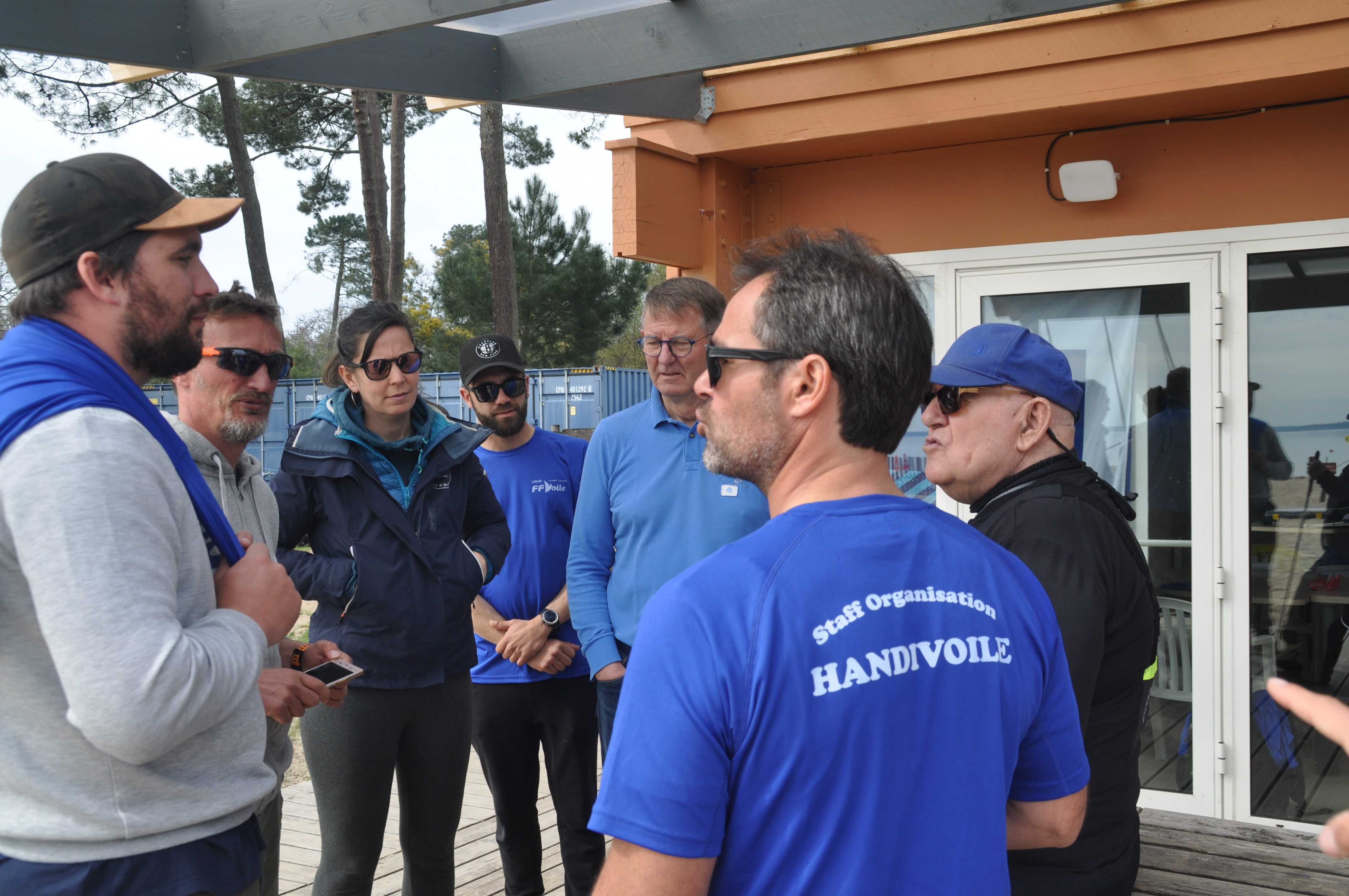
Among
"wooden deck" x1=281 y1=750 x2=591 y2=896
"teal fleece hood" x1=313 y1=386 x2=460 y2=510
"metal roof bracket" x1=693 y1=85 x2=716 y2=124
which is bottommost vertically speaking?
"wooden deck" x1=281 y1=750 x2=591 y2=896

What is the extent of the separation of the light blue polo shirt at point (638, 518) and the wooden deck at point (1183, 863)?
1.24 metres

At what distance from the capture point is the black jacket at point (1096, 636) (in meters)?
1.79

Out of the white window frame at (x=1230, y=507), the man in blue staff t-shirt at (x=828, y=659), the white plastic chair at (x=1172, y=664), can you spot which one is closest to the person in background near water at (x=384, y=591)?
the man in blue staff t-shirt at (x=828, y=659)

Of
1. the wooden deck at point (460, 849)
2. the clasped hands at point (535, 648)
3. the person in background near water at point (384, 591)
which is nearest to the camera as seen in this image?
the person in background near water at point (384, 591)

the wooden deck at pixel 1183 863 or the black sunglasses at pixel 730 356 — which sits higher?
the black sunglasses at pixel 730 356

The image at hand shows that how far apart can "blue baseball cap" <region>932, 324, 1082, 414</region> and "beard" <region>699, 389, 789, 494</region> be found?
1.05 m

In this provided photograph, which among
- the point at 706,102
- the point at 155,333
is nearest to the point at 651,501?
the point at 155,333

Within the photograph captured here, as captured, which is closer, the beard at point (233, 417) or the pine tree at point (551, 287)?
the beard at point (233, 417)

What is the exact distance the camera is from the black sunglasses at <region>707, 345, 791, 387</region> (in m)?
1.25

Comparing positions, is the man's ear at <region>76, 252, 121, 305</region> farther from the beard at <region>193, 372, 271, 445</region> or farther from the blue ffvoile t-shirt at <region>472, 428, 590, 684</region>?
the blue ffvoile t-shirt at <region>472, 428, 590, 684</region>

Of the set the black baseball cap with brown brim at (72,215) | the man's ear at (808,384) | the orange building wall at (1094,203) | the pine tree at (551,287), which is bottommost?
the man's ear at (808,384)

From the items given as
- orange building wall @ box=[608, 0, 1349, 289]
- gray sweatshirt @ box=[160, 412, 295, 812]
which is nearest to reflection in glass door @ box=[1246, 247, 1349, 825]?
orange building wall @ box=[608, 0, 1349, 289]

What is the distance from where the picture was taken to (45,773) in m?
1.37

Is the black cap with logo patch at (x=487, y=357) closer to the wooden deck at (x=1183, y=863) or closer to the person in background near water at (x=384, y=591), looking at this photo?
the person in background near water at (x=384, y=591)
